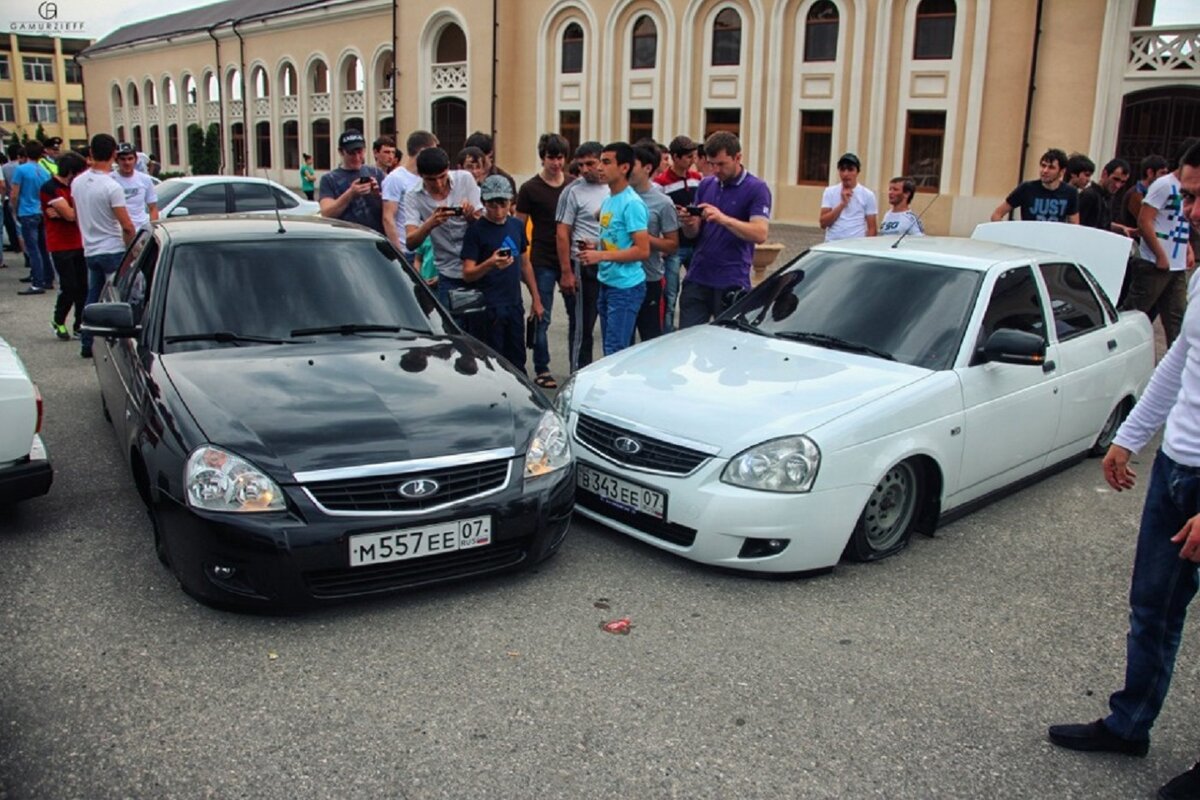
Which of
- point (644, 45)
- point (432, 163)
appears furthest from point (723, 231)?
point (644, 45)

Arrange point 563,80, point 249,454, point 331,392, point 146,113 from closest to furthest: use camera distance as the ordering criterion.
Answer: point 249,454 < point 331,392 < point 563,80 < point 146,113

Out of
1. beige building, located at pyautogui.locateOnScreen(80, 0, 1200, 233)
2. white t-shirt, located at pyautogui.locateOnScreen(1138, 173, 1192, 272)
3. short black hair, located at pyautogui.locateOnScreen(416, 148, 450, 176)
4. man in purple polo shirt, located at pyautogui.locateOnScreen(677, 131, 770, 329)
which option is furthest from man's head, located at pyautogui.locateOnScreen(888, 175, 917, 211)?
beige building, located at pyautogui.locateOnScreen(80, 0, 1200, 233)

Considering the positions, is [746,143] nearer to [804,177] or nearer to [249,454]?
[804,177]

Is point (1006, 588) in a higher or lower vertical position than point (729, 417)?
lower

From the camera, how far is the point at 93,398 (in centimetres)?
740

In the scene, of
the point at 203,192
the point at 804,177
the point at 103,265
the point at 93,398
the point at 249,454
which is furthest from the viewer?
the point at 804,177

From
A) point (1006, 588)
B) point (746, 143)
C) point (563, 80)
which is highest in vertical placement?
point (563, 80)

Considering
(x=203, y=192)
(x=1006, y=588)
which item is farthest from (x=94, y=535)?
(x=203, y=192)

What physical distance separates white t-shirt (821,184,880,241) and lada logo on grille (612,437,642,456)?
18.5 ft

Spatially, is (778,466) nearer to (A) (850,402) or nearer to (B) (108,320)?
(A) (850,402)

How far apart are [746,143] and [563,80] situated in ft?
26.4

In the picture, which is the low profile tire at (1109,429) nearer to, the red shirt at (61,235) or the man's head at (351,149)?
the man's head at (351,149)

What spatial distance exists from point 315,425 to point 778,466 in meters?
1.95

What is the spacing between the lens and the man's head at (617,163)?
6.99 m
